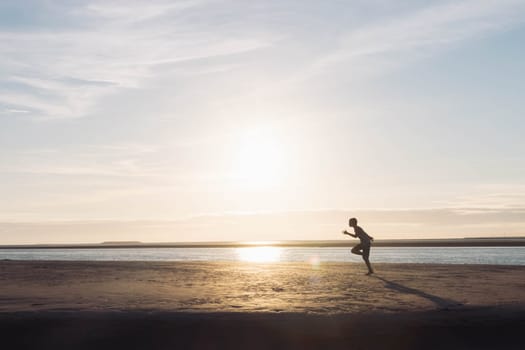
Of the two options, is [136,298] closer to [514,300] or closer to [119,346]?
[119,346]

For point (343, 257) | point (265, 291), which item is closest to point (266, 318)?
point (265, 291)

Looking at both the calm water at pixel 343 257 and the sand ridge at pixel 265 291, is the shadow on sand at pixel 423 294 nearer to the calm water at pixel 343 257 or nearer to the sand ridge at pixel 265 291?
the sand ridge at pixel 265 291

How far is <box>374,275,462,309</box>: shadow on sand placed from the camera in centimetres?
1404

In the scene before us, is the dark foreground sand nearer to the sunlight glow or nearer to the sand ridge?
the sand ridge

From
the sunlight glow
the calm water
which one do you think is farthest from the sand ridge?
the sunlight glow

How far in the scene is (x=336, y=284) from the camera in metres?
19.6

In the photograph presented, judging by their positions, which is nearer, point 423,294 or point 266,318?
point 266,318

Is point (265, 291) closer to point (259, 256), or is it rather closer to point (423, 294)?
point (423, 294)

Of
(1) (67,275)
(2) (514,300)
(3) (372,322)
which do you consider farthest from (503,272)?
(1) (67,275)

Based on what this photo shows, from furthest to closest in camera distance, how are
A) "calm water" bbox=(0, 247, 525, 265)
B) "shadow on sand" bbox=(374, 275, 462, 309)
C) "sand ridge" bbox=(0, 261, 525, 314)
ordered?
1. "calm water" bbox=(0, 247, 525, 265)
2. "shadow on sand" bbox=(374, 275, 462, 309)
3. "sand ridge" bbox=(0, 261, 525, 314)

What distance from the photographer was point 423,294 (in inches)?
642

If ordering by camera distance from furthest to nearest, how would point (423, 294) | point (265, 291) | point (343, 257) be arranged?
A: point (343, 257) < point (265, 291) < point (423, 294)

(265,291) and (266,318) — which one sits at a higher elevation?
(265,291)

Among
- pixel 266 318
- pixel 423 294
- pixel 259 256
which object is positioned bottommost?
pixel 266 318
